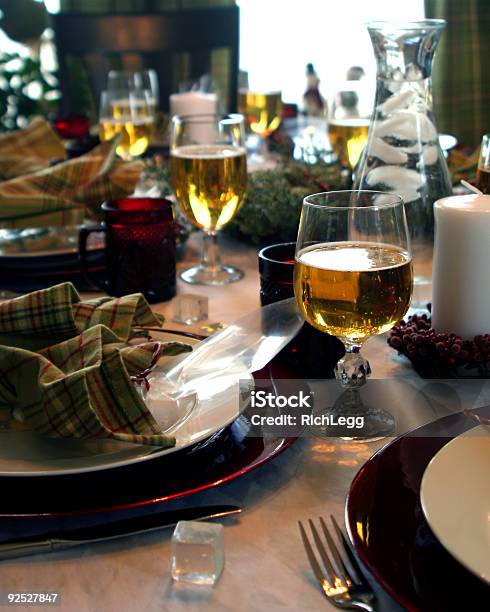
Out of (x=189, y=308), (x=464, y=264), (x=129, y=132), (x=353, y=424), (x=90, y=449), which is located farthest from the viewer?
(x=129, y=132)

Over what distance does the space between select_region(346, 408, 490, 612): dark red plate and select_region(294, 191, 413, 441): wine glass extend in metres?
0.09

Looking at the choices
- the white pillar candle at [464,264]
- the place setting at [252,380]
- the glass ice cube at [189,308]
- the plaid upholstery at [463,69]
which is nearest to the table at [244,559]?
the place setting at [252,380]

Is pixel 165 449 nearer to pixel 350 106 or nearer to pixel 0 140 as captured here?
pixel 0 140

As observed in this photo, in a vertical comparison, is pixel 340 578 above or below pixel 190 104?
below

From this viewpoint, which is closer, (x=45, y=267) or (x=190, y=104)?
(x=45, y=267)

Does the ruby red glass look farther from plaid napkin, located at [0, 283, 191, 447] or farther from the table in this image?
the table

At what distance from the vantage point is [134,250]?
108cm

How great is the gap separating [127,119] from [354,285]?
1308 mm

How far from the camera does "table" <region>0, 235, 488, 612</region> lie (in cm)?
53

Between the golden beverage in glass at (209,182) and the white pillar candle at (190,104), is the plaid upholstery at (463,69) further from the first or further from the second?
the golden beverage in glass at (209,182)

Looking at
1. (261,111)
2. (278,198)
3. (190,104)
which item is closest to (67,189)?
(278,198)

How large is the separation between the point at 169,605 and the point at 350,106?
141 centimetres

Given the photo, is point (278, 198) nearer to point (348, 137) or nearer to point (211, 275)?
point (211, 275)

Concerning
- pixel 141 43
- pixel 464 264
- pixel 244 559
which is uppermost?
pixel 141 43
